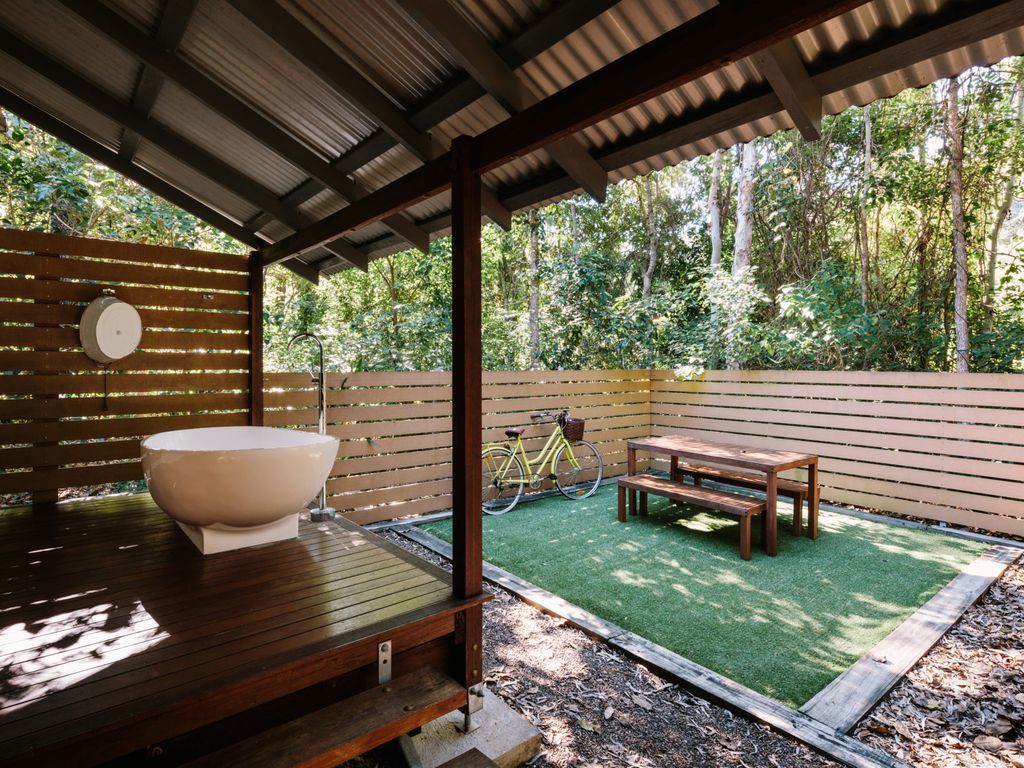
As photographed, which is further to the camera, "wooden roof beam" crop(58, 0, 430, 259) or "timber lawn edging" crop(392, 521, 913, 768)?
"wooden roof beam" crop(58, 0, 430, 259)

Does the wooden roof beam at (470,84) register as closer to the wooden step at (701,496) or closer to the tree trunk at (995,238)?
the wooden step at (701,496)

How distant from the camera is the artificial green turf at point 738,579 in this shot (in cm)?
243

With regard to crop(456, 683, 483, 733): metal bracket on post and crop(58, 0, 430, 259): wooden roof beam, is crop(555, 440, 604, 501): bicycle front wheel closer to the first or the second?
crop(58, 0, 430, 259): wooden roof beam

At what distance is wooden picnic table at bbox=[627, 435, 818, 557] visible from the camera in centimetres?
362

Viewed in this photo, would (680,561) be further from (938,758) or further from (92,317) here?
(92,317)

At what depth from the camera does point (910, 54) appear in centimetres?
170

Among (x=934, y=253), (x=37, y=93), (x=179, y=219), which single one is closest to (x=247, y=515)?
(x=37, y=93)

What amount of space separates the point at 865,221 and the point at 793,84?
19.7 feet

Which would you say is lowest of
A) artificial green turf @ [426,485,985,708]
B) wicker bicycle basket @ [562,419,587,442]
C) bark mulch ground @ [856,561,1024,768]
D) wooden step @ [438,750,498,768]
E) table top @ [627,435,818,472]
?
bark mulch ground @ [856,561,1024,768]

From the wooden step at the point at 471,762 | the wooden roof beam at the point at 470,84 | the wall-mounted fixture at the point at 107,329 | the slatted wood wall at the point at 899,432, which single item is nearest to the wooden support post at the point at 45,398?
the wall-mounted fixture at the point at 107,329

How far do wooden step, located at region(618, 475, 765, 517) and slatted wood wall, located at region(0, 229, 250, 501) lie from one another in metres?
3.13

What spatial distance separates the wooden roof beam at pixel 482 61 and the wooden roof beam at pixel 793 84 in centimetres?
85

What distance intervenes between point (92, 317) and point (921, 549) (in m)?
5.85

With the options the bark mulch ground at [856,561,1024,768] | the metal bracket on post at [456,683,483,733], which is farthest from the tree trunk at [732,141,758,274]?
the metal bracket on post at [456,683,483,733]
